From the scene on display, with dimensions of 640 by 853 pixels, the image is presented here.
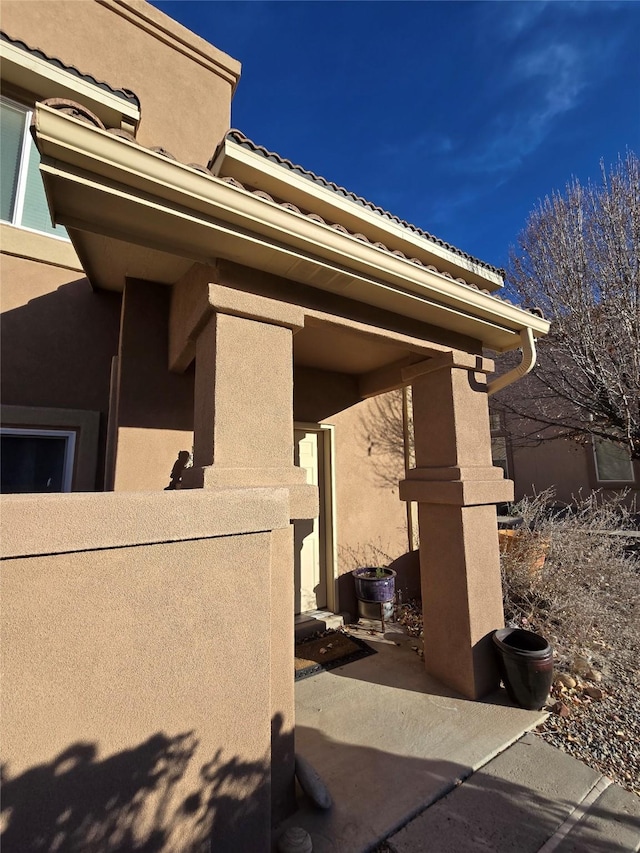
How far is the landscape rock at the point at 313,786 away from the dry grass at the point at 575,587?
329 centimetres

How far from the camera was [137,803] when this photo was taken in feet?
5.27

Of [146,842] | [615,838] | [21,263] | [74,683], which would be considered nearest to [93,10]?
[21,263]

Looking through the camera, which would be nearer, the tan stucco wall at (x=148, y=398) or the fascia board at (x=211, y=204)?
the fascia board at (x=211, y=204)

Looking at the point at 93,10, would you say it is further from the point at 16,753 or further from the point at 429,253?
the point at 16,753

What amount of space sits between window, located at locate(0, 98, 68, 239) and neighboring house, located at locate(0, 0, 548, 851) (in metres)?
0.03

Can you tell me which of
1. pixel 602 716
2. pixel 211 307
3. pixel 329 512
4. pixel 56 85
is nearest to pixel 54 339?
pixel 211 307

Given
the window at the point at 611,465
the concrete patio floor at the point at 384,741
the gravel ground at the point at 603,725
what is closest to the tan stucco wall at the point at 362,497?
the concrete patio floor at the point at 384,741

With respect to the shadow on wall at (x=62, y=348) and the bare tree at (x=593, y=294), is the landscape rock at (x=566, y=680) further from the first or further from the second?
the bare tree at (x=593, y=294)

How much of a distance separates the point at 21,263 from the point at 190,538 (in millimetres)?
4151

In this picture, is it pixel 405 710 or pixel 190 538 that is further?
pixel 405 710

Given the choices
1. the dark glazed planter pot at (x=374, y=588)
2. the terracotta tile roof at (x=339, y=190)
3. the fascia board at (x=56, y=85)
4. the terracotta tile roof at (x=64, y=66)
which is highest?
the terracotta tile roof at (x=64, y=66)

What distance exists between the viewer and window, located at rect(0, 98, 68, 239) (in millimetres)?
4254

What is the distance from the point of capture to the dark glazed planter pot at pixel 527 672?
3.50 m

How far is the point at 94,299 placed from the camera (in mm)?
4375
